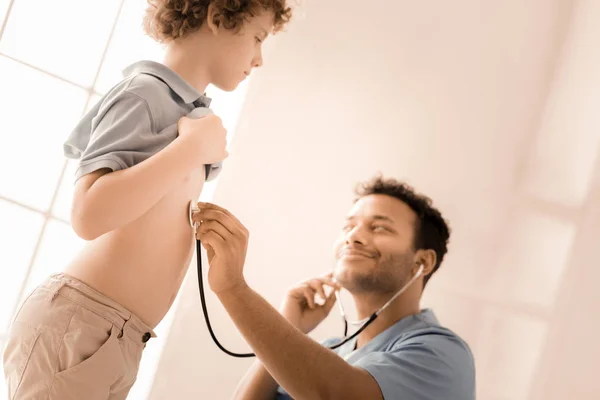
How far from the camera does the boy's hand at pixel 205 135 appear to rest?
1.05m

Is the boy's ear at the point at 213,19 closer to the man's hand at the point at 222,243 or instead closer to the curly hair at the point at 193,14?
the curly hair at the point at 193,14

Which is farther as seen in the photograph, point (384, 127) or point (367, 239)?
point (384, 127)

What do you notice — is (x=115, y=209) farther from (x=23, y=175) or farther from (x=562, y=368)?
(x=562, y=368)

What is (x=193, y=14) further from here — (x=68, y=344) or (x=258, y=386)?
(x=258, y=386)

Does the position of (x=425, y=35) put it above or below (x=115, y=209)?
above

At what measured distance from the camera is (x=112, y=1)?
1.95 m

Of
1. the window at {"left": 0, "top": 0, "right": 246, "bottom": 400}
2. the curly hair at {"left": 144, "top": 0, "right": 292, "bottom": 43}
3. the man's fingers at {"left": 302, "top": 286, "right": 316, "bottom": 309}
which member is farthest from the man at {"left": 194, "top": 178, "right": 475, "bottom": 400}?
the window at {"left": 0, "top": 0, "right": 246, "bottom": 400}

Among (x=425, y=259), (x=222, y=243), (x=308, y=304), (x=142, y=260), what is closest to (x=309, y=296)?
(x=308, y=304)

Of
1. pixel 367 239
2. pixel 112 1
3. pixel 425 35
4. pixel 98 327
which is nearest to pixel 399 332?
pixel 367 239

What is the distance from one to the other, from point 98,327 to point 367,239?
0.77 m

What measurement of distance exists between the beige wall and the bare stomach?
0.59m

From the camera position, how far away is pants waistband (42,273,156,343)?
1.01 metres

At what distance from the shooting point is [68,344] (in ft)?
3.23

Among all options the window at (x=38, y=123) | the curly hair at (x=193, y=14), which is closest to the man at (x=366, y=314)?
the curly hair at (x=193, y=14)
